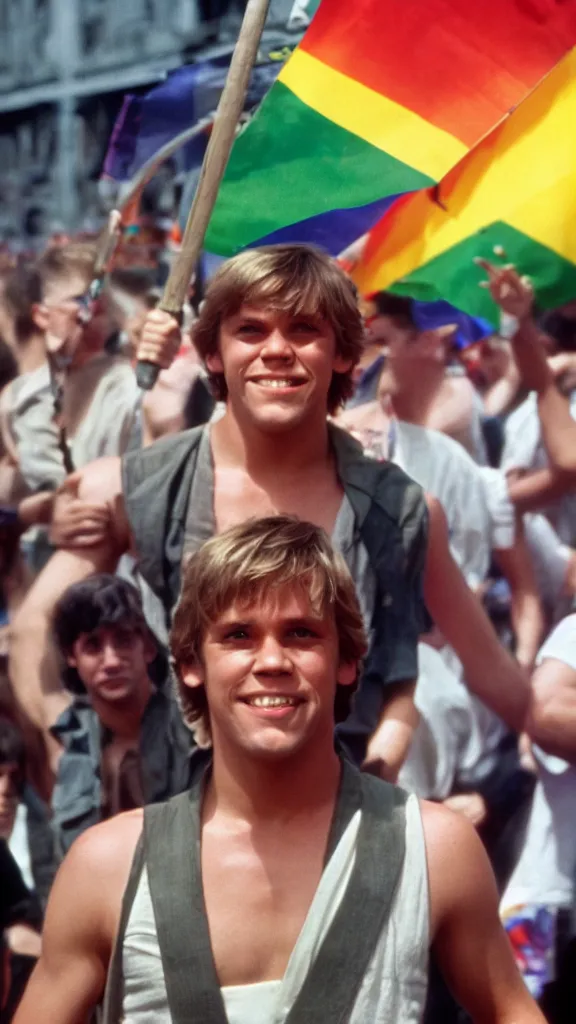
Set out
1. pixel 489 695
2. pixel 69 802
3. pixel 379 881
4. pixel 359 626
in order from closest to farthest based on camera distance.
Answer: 1. pixel 379 881
2. pixel 359 626
3. pixel 69 802
4. pixel 489 695

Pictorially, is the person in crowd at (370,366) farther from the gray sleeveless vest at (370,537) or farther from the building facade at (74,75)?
the gray sleeveless vest at (370,537)

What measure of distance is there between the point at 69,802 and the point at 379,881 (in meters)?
1.30

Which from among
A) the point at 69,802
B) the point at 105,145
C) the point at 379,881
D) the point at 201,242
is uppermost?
the point at 105,145

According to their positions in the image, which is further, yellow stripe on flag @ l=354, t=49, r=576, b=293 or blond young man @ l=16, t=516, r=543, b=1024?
yellow stripe on flag @ l=354, t=49, r=576, b=293

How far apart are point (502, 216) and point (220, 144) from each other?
0.68 meters

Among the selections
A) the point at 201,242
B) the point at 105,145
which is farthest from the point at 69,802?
the point at 105,145

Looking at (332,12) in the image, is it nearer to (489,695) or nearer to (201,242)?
(201,242)

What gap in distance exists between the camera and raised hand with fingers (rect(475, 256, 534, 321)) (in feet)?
11.3

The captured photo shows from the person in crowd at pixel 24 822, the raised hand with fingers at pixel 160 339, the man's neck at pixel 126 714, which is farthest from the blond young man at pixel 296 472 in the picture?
the person in crowd at pixel 24 822

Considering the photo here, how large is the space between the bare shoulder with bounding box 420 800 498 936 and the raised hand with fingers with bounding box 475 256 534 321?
153 cm

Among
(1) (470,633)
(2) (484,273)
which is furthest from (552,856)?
(2) (484,273)

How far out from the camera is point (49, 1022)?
85.0 inches

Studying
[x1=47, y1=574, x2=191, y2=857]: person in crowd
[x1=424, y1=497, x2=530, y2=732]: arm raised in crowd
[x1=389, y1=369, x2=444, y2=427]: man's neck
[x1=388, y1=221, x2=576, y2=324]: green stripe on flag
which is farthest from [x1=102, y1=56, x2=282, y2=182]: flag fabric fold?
[x1=424, y1=497, x2=530, y2=732]: arm raised in crowd

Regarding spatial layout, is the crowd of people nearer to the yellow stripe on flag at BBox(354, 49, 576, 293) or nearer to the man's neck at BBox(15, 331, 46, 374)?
the man's neck at BBox(15, 331, 46, 374)
